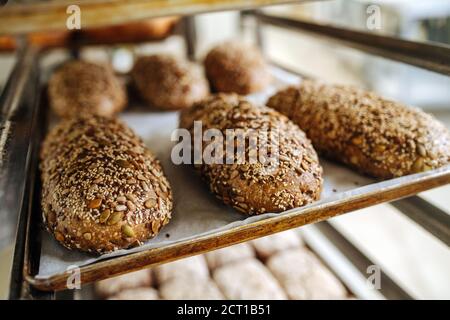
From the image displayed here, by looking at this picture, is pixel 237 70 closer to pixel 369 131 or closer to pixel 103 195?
pixel 369 131

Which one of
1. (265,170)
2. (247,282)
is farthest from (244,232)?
(247,282)

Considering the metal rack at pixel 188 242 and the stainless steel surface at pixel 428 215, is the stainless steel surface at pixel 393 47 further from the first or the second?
the stainless steel surface at pixel 428 215

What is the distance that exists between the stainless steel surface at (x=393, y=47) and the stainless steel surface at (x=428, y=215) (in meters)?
0.36

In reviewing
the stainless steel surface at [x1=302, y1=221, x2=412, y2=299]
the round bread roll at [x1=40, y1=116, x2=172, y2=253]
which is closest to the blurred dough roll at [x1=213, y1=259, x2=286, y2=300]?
the stainless steel surface at [x1=302, y1=221, x2=412, y2=299]

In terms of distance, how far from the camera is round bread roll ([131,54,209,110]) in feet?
6.04

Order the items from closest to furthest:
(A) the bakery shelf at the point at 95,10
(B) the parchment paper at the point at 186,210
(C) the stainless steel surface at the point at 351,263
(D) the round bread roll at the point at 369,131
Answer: (A) the bakery shelf at the point at 95,10 < (B) the parchment paper at the point at 186,210 < (D) the round bread roll at the point at 369,131 < (C) the stainless steel surface at the point at 351,263

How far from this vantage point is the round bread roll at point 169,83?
1.84m

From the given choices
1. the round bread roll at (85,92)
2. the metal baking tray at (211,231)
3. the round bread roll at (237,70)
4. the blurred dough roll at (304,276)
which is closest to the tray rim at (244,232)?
the metal baking tray at (211,231)

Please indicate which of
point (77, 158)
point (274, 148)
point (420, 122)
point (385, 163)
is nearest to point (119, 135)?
point (77, 158)

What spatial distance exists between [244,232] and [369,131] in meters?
0.53

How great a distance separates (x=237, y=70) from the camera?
1.95 metres

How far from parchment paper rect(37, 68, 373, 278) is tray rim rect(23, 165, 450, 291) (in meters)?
0.02

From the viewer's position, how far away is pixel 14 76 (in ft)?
5.11
